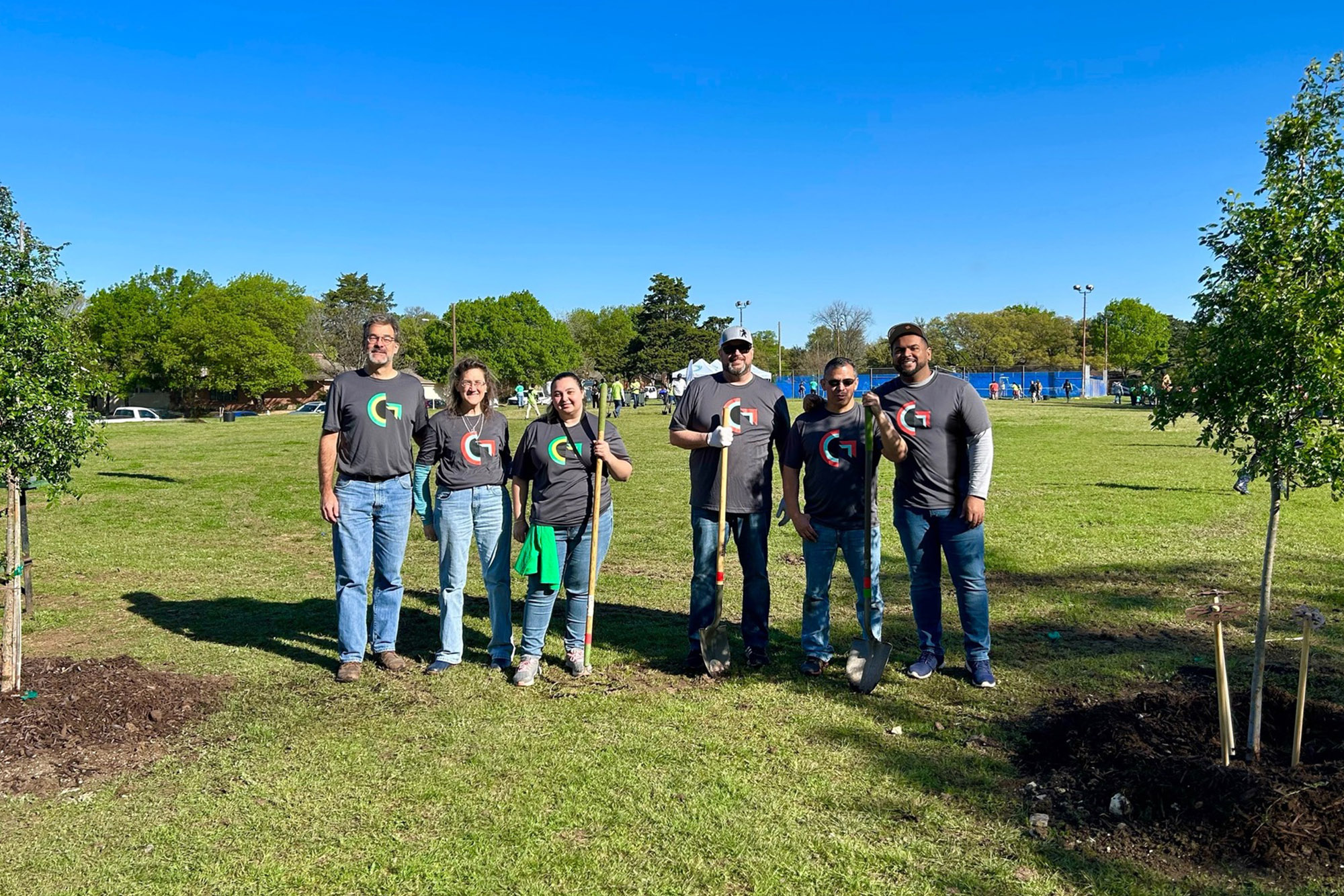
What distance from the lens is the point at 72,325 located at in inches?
190

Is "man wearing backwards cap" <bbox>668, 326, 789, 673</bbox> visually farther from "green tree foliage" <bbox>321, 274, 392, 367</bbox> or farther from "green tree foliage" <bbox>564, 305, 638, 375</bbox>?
"green tree foliage" <bbox>564, 305, 638, 375</bbox>

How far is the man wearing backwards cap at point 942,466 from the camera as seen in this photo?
4996 millimetres

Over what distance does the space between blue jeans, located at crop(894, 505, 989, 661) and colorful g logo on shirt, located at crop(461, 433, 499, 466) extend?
250 centimetres

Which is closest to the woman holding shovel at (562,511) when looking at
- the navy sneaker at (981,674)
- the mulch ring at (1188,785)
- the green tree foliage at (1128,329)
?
the navy sneaker at (981,674)

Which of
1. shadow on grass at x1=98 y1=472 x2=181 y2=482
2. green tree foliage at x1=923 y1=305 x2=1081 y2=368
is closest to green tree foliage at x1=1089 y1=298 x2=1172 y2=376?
green tree foliage at x1=923 y1=305 x2=1081 y2=368

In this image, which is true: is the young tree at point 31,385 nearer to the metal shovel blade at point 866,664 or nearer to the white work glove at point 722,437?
the white work glove at point 722,437

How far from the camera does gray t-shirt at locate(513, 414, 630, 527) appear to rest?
5.28m

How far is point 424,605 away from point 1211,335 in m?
5.83

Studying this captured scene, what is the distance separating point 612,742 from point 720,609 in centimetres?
129

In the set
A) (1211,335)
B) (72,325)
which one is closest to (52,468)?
(72,325)

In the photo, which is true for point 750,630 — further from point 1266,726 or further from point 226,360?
point 226,360

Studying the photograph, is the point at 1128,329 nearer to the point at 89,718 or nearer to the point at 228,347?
the point at 228,347

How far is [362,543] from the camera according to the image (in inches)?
214

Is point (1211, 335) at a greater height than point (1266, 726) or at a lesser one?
greater
